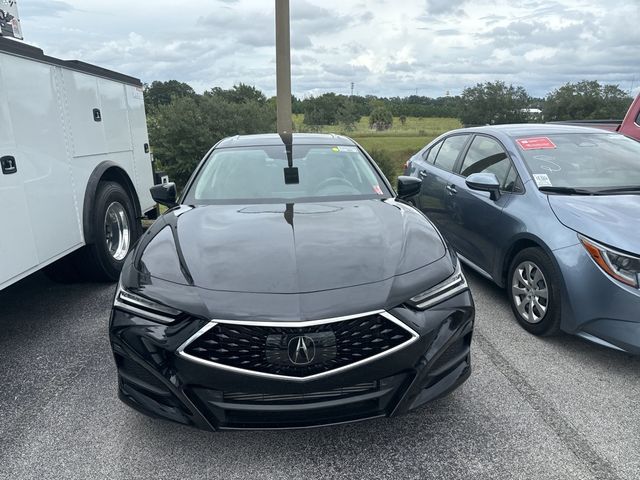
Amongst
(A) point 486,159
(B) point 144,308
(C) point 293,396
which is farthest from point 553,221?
(B) point 144,308

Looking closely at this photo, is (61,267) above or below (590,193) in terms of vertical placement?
below

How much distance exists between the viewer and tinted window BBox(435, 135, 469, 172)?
5.23 meters

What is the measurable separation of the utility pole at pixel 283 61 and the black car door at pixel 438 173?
135 inches

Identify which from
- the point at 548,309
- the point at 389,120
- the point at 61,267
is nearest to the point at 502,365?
the point at 548,309

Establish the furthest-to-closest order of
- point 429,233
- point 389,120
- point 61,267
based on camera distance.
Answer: point 389,120, point 61,267, point 429,233

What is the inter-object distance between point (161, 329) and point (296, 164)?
6.38 ft

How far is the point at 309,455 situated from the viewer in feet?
7.89

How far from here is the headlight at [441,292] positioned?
228cm

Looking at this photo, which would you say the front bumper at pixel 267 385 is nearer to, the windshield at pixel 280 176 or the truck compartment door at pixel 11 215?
the truck compartment door at pixel 11 215

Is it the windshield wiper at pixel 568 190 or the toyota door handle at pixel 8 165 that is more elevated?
the toyota door handle at pixel 8 165

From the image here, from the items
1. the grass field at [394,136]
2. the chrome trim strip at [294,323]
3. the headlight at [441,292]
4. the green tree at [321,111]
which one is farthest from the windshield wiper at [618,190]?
the green tree at [321,111]

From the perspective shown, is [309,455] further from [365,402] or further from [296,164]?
[296,164]

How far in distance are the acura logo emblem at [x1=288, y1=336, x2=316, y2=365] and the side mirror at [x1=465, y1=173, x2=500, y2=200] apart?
259 centimetres

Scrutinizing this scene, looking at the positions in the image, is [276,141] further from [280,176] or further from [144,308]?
[144,308]
